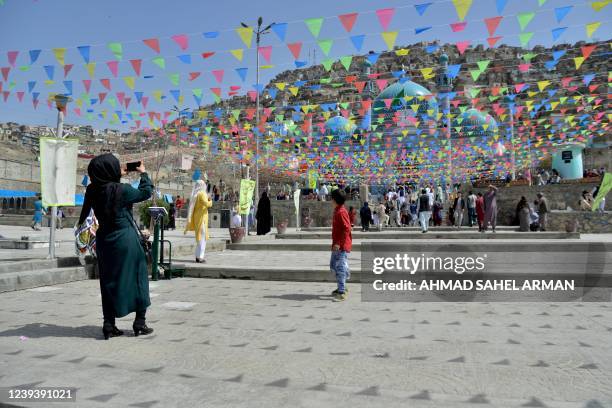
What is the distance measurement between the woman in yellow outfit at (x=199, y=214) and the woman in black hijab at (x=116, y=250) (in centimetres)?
440

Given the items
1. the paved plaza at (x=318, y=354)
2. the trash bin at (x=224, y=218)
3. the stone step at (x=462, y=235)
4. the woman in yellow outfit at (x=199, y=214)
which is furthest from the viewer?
the trash bin at (x=224, y=218)

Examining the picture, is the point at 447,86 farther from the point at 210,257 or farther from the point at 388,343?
the point at 388,343

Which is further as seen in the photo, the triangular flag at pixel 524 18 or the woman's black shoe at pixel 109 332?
the triangular flag at pixel 524 18

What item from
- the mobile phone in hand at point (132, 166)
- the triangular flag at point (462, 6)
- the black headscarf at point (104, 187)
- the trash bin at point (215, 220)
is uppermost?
the triangular flag at point (462, 6)

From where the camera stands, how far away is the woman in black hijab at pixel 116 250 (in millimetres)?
3746

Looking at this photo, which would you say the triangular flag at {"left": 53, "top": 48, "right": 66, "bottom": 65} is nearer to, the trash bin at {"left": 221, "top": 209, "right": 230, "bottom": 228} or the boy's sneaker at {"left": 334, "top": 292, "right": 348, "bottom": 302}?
the boy's sneaker at {"left": 334, "top": 292, "right": 348, "bottom": 302}

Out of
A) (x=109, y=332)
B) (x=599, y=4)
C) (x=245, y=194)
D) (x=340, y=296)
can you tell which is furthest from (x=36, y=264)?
(x=599, y=4)

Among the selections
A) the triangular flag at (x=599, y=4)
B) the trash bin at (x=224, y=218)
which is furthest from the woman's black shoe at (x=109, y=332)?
the trash bin at (x=224, y=218)

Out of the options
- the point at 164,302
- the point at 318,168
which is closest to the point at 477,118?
the point at 318,168

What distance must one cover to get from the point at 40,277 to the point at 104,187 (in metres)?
3.51

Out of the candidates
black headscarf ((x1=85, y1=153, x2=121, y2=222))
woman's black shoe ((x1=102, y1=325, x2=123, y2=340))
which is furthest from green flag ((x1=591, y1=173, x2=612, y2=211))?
woman's black shoe ((x1=102, y1=325, x2=123, y2=340))

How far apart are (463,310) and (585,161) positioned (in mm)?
50003

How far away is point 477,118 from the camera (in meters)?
51.0

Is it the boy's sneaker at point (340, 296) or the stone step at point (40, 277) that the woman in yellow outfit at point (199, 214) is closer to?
the stone step at point (40, 277)
